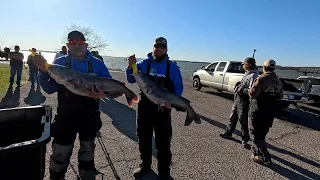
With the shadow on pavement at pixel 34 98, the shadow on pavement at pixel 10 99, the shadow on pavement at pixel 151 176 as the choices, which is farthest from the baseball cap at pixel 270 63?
the shadow on pavement at pixel 10 99

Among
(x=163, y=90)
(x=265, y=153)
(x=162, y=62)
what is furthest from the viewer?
(x=265, y=153)

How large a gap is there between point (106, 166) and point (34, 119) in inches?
65.8

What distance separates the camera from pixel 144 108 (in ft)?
11.9

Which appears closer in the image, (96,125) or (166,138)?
(96,125)

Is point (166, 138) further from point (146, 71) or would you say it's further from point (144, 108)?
point (146, 71)

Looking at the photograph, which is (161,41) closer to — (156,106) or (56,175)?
(156,106)

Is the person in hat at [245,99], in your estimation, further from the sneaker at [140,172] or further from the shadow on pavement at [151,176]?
the sneaker at [140,172]

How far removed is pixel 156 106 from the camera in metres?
3.60

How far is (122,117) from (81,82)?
456 centimetres

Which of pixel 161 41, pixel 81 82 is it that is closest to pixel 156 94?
pixel 161 41

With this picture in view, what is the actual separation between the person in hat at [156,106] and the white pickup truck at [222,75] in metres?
8.21

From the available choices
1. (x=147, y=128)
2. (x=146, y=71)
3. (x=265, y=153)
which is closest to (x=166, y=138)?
(x=147, y=128)

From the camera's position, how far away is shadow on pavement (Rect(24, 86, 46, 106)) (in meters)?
7.97

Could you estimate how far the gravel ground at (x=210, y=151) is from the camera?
4.04 metres
